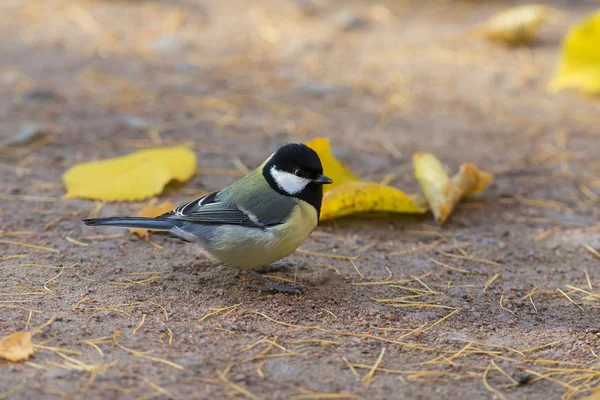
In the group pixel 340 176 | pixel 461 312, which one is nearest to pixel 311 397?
pixel 461 312

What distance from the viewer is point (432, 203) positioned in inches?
165

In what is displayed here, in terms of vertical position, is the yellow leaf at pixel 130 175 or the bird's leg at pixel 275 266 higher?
the yellow leaf at pixel 130 175

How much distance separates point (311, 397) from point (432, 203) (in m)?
2.05

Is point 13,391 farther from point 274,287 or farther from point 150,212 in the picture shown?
point 150,212

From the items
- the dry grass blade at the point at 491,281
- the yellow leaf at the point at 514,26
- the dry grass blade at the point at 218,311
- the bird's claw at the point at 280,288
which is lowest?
the dry grass blade at the point at 491,281

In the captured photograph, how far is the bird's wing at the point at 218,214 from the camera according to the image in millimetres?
3235

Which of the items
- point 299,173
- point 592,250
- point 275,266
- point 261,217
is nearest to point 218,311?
point 261,217

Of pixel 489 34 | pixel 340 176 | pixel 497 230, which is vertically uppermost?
pixel 489 34

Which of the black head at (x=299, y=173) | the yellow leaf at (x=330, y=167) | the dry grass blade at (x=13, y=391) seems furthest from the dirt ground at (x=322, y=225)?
the black head at (x=299, y=173)

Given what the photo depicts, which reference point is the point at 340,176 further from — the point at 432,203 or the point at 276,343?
the point at 276,343

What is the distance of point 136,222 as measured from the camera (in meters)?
3.13

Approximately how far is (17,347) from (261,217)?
1.18m

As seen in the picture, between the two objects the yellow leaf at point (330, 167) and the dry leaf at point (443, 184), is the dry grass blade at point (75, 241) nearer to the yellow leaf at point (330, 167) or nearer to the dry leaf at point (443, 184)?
the yellow leaf at point (330, 167)

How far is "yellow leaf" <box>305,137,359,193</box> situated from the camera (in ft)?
13.2
